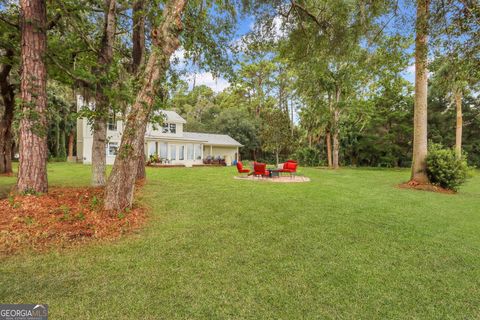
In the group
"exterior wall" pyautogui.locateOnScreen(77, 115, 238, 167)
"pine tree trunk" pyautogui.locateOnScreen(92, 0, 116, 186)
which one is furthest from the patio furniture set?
"exterior wall" pyautogui.locateOnScreen(77, 115, 238, 167)

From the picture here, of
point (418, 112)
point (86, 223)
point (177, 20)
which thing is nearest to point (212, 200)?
point (86, 223)

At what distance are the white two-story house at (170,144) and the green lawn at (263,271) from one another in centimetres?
1880

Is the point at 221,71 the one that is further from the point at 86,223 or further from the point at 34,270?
the point at 34,270

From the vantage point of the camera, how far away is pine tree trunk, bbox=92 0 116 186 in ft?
22.8

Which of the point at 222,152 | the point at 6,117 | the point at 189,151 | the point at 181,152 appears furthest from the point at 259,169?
the point at 222,152

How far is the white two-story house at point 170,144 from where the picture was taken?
22.7 m

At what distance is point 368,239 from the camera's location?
445 cm

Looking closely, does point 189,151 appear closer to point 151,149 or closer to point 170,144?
point 170,144

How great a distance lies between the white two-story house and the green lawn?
18799 millimetres

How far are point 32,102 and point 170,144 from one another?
63.4 feet

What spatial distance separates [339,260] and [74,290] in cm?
332

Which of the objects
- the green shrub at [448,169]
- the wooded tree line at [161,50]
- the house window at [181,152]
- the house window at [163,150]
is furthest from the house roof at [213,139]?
the green shrub at [448,169]

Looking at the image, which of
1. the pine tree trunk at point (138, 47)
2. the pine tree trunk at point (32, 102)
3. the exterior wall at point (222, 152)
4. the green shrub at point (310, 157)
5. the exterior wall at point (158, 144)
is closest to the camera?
the pine tree trunk at point (32, 102)

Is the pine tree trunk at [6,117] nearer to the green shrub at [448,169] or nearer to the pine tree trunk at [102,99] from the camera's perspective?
the pine tree trunk at [102,99]
